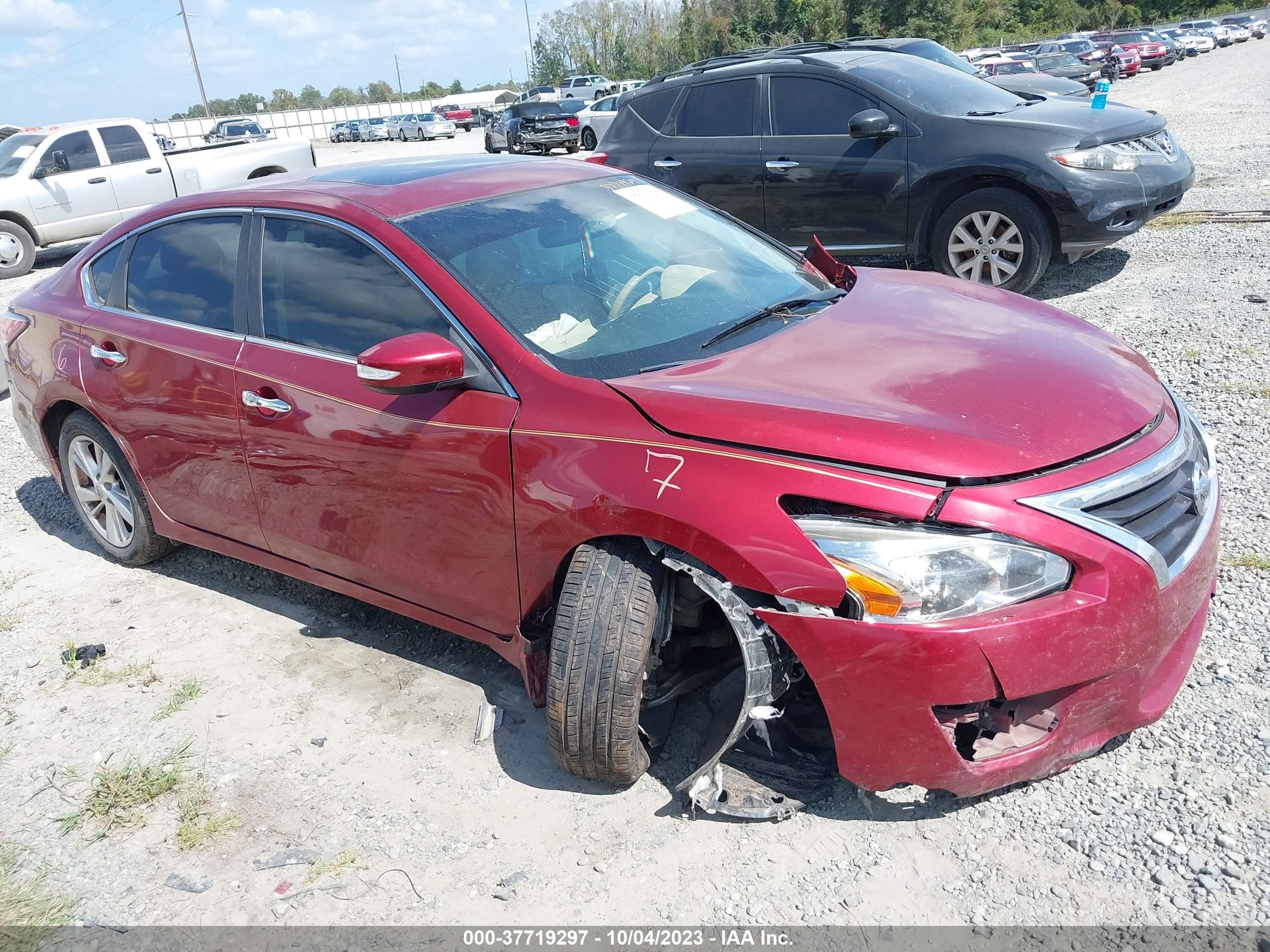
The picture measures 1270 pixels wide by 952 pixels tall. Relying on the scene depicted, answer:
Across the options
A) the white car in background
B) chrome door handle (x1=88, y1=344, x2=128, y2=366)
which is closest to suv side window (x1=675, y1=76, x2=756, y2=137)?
chrome door handle (x1=88, y1=344, x2=128, y2=366)

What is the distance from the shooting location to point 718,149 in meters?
7.70

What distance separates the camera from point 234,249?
3.56 m

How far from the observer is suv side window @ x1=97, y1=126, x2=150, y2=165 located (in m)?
→ 13.9

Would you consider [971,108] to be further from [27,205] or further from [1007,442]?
[27,205]

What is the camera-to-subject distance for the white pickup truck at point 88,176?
528 inches

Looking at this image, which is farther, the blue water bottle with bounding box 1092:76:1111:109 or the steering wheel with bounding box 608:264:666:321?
the blue water bottle with bounding box 1092:76:1111:109

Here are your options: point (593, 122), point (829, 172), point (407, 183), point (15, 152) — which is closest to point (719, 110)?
point (829, 172)

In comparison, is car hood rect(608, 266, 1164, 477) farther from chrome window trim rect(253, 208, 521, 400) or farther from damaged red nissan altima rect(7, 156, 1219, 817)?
chrome window trim rect(253, 208, 521, 400)

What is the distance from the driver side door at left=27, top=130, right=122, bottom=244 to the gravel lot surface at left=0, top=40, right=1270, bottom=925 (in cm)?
1152

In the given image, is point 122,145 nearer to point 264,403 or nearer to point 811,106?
point 811,106

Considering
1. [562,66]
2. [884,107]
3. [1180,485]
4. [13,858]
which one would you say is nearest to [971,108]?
[884,107]

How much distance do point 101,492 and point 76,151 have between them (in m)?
12.0

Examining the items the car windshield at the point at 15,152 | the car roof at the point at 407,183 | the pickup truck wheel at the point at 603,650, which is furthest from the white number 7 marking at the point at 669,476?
the car windshield at the point at 15,152

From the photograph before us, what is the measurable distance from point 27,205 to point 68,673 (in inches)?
491
